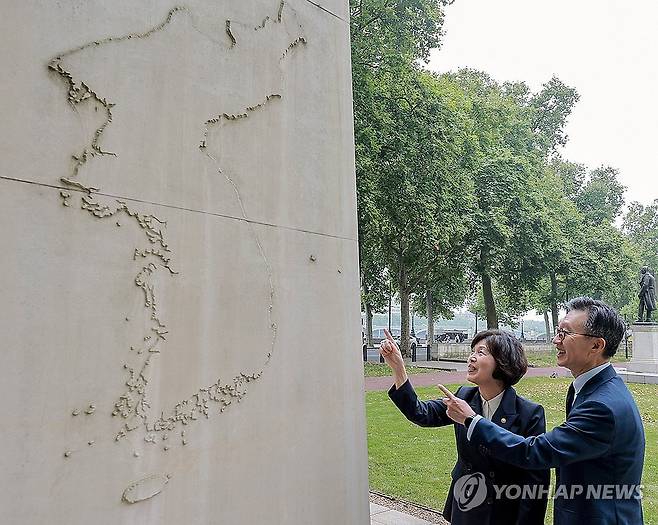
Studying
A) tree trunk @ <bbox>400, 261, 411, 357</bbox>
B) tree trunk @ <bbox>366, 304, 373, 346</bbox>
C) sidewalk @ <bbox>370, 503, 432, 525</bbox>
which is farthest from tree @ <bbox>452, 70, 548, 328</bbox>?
sidewalk @ <bbox>370, 503, 432, 525</bbox>

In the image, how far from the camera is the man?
1834 millimetres

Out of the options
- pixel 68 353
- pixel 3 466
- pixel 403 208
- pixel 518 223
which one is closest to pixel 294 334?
pixel 68 353

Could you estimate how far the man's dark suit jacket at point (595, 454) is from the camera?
72.1 inches

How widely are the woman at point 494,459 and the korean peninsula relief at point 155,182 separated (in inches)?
36.6

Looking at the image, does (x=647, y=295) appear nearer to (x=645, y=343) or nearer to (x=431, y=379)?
(x=645, y=343)

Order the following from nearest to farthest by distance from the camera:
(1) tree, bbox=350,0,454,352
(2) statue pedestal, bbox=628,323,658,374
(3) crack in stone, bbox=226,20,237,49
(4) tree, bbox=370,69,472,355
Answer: (3) crack in stone, bbox=226,20,237,49 < (1) tree, bbox=350,0,454,352 < (4) tree, bbox=370,69,472,355 < (2) statue pedestal, bbox=628,323,658,374

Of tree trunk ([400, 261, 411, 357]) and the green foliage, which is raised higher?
the green foliage

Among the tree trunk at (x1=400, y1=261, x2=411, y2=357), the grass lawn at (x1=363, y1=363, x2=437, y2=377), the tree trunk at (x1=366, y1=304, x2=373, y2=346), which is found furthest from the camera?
the tree trunk at (x1=366, y1=304, x2=373, y2=346)

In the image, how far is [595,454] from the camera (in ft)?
6.00

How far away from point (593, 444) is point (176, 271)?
63.9 inches

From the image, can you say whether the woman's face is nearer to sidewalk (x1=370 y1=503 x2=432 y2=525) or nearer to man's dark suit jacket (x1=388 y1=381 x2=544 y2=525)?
man's dark suit jacket (x1=388 y1=381 x2=544 y2=525)

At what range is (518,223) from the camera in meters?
18.4

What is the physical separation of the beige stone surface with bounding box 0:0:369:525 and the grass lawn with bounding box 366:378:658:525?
279 centimetres

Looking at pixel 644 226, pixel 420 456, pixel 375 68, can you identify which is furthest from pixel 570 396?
pixel 644 226
